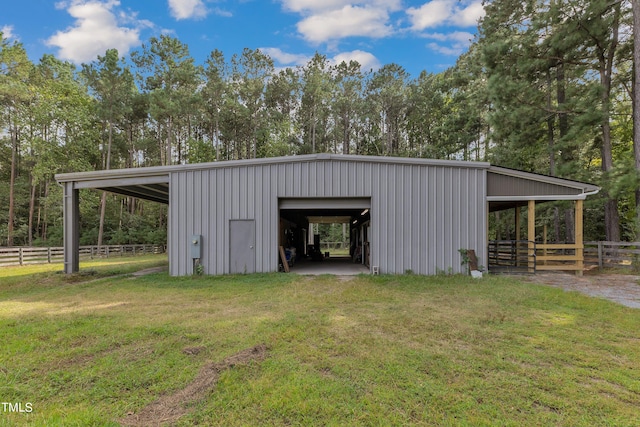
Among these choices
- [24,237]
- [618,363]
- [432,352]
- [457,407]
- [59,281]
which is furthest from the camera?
[24,237]

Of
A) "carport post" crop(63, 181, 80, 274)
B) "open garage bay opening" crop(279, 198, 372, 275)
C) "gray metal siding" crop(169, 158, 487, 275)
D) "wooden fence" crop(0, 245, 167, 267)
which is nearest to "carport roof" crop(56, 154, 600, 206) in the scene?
"gray metal siding" crop(169, 158, 487, 275)

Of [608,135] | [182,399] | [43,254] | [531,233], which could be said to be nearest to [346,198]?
[531,233]

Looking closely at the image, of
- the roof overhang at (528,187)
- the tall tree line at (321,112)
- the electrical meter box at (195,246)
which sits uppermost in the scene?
the tall tree line at (321,112)

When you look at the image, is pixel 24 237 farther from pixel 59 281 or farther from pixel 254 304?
pixel 254 304

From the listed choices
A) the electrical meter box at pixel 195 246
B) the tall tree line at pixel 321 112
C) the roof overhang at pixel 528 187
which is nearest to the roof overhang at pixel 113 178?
the electrical meter box at pixel 195 246

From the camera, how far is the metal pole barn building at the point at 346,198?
8.77 m

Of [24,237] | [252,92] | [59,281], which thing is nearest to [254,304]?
[59,281]

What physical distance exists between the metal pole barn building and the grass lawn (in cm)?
305

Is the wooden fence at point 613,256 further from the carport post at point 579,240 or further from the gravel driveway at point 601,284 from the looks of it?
the carport post at point 579,240

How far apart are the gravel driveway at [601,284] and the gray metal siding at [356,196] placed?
1.83 m

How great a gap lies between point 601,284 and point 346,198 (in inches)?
259

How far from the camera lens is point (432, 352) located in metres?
3.29

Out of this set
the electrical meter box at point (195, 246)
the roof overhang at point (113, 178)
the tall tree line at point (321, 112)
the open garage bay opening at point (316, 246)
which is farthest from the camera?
the tall tree line at point (321, 112)

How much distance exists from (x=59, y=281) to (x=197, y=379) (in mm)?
8138
